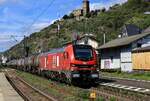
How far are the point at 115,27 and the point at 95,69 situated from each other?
102 meters

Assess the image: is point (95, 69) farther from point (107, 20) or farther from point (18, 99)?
point (107, 20)

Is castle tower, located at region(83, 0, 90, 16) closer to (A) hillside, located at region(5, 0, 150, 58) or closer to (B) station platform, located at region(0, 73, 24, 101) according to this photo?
(A) hillside, located at region(5, 0, 150, 58)

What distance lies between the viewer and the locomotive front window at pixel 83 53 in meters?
30.4

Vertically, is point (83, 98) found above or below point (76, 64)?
below

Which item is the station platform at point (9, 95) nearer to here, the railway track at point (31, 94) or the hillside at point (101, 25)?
the railway track at point (31, 94)

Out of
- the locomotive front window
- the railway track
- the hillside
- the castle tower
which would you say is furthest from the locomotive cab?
the castle tower

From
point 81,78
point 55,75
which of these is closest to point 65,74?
point 81,78

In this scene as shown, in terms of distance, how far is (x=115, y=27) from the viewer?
5192 inches

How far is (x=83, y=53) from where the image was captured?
30797 mm

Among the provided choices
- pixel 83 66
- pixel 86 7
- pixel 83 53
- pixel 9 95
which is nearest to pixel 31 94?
pixel 9 95

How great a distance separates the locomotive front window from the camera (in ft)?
99.7

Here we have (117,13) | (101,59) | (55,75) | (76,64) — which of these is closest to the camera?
(76,64)

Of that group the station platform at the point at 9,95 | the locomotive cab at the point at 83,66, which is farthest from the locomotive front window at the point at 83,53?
the station platform at the point at 9,95

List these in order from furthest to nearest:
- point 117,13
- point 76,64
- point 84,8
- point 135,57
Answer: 1. point 84,8
2. point 117,13
3. point 135,57
4. point 76,64
